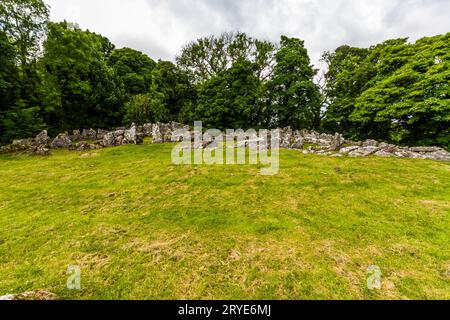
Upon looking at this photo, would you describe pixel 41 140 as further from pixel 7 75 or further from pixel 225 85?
pixel 225 85

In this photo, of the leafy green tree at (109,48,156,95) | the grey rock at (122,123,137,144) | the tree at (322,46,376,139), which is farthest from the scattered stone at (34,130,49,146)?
the tree at (322,46,376,139)

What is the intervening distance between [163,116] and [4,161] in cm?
1658

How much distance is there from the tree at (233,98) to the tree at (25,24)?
16.7 meters

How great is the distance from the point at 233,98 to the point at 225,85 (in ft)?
6.80

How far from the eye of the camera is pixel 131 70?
30.7m

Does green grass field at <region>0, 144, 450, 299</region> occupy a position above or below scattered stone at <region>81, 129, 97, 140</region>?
below

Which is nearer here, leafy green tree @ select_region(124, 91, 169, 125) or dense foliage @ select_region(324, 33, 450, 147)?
dense foliage @ select_region(324, 33, 450, 147)

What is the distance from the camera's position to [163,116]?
90.0 feet

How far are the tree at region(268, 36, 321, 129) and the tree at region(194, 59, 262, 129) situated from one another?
2.22 meters

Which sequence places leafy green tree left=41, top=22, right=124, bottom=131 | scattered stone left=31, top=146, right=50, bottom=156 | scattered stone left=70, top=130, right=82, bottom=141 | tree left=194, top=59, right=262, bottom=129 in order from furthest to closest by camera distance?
tree left=194, top=59, right=262, bottom=129, leafy green tree left=41, top=22, right=124, bottom=131, scattered stone left=70, top=130, right=82, bottom=141, scattered stone left=31, top=146, right=50, bottom=156

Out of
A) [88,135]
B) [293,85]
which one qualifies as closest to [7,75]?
Result: [88,135]

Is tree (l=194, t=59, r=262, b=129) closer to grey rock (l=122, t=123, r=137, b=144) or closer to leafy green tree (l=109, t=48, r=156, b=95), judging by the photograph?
grey rock (l=122, t=123, r=137, b=144)

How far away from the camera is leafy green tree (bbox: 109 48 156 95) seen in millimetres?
30047

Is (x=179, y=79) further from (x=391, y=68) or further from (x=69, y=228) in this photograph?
(x=69, y=228)
